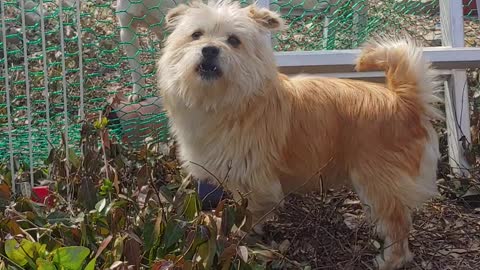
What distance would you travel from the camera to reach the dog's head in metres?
3.21

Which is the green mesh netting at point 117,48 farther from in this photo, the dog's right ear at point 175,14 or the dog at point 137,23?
the dog's right ear at point 175,14

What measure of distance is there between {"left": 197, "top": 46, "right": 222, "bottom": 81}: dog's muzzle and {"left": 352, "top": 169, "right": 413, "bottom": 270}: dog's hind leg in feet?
2.50

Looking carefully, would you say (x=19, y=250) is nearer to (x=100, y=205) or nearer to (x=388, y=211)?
(x=100, y=205)

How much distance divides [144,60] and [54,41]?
1569 mm

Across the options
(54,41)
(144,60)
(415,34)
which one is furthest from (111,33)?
(415,34)

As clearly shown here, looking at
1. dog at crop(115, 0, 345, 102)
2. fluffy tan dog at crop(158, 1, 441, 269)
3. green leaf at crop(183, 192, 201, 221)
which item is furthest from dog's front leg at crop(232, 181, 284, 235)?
dog at crop(115, 0, 345, 102)

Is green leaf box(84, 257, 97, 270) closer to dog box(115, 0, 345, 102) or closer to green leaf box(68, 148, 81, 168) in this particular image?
green leaf box(68, 148, 81, 168)

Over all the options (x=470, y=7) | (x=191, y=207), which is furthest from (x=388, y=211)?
(x=470, y=7)

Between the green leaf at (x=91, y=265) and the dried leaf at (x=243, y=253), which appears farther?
the dried leaf at (x=243, y=253)

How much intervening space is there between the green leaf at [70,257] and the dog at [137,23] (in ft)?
6.97

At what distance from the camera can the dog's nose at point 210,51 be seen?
3.18 metres

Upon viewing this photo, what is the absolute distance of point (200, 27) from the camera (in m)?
3.33

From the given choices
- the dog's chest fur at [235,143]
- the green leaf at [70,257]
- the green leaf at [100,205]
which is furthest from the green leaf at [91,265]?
the dog's chest fur at [235,143]

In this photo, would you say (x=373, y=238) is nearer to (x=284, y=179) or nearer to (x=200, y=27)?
(x=284, y=179)
